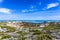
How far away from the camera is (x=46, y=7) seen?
2184 millimetres

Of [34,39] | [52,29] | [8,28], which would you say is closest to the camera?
[34,39]

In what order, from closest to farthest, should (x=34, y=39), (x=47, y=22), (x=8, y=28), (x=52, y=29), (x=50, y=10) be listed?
(x=34, y=39)
(x=52, y=29)
(x=8, y=28)
(x=47, y=22)
(x=50, y=10)

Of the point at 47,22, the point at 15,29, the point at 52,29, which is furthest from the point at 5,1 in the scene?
the point at 52,29

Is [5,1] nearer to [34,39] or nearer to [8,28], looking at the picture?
[8,28]

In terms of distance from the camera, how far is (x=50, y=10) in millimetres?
2225

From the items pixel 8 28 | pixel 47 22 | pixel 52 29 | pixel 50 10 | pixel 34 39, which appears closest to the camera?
pixel 34 39

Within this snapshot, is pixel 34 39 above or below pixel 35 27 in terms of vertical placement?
below

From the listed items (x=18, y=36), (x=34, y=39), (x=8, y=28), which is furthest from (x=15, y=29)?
(x=34, y=39)

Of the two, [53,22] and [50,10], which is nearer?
[53,22]

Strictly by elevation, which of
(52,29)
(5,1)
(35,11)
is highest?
(5,1)

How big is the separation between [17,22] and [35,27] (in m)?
0.40

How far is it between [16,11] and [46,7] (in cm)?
64

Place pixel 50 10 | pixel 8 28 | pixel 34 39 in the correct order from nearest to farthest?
pixel 34 39
pixel 8 28
pixel 50 10

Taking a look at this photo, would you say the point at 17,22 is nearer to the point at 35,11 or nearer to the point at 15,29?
the point at 15,29
